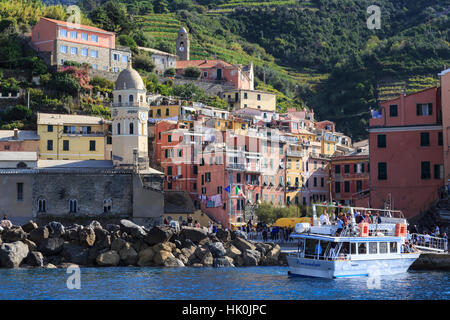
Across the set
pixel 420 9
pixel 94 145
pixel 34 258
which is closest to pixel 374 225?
pixel 34 258

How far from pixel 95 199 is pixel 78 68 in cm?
2608

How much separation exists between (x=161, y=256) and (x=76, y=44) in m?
46.1

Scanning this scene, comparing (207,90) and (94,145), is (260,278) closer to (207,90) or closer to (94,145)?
(94,145)

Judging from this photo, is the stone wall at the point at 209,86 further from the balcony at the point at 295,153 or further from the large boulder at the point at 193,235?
the large boulder at the point at 193,235

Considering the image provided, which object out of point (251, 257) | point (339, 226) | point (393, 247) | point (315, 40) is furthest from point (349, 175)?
point (315, 40)

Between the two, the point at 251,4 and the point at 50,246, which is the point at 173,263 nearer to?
the point at 50,246

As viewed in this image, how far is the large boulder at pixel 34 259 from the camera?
159 feet

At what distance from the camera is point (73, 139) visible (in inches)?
2928

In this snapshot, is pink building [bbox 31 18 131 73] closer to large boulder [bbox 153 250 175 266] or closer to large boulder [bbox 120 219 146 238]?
large boulder [bbox 120 219 146 238]

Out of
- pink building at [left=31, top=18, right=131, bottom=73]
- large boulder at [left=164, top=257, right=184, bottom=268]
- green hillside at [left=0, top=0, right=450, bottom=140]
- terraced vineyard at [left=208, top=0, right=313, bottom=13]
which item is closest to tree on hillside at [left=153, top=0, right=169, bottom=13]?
green hillside at [left=0, top=0, right=450, bottom=140]

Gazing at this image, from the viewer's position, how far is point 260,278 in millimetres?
43500

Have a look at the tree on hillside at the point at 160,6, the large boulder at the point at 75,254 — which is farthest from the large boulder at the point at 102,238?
the tree on hillside at the point at 160,6

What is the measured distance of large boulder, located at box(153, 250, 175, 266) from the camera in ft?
163

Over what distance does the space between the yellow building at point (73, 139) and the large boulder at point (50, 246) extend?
2345cm
